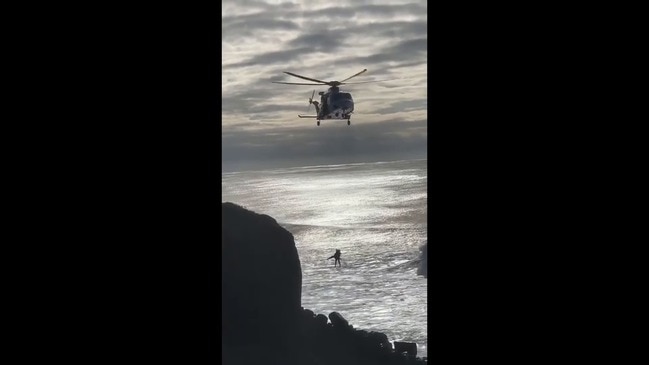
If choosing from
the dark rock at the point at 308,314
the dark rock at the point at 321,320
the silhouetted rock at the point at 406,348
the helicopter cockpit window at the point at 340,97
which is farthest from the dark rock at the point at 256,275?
the helicopter cockpit window at the point at 340,97

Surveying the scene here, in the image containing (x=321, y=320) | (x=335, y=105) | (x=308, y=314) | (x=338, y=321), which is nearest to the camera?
(x=335, y=105)

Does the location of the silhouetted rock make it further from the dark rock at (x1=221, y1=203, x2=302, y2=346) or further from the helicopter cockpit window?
the helicopter cockpit window

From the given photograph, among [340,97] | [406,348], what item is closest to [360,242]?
[406,348]

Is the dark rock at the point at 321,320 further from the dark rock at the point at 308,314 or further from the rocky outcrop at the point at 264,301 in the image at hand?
the rocky outcrop at the point at 264,301

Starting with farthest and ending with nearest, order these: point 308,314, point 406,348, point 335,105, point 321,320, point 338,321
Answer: point 406,348 → point 338,321 → point 321,320 → point 308,314 → point 335,105

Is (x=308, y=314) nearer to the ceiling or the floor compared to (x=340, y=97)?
nearer to the floor

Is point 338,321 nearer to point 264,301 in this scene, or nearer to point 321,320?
point 321,320

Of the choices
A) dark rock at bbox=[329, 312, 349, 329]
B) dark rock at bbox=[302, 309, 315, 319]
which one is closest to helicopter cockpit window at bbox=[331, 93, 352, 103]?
dark rock at bbox=[302, 309, 315, 319]
